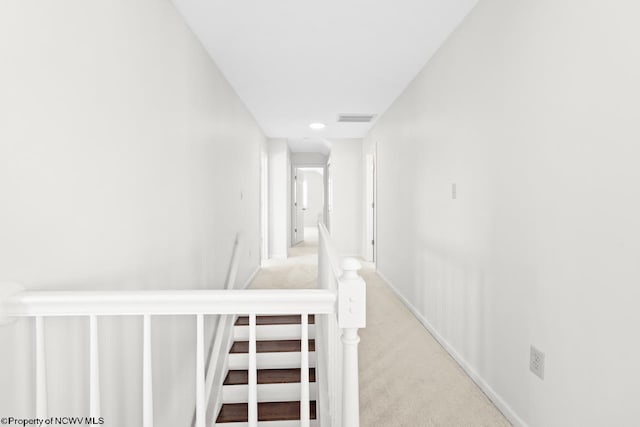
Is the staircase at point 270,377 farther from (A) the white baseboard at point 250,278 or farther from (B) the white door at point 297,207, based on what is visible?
→ (B) the white door at point 297,207

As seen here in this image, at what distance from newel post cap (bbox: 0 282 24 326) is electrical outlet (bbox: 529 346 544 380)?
2091 millimetres

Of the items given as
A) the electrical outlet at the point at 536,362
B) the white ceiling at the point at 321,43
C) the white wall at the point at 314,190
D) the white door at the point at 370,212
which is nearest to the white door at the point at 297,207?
the white door at the point at 370,212

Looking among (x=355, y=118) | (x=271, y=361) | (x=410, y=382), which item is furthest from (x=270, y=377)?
(x=355, y=118)

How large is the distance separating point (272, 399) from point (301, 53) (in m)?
3.06

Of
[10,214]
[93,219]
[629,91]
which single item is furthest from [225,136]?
[629,91]

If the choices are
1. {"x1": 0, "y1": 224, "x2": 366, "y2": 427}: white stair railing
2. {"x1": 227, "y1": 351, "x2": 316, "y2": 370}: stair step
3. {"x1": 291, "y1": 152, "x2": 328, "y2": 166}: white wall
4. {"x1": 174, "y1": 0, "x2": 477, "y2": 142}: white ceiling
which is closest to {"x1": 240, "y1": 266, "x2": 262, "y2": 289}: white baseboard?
{"x1": 227, "y1": 351, "x2": 316, "y2": 370}: stair step

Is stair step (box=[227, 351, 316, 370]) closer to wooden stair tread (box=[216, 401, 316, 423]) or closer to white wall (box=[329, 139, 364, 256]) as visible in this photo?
wooden stair tread (box=[216, 401, 316, 423])

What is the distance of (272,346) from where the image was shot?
3.39 metres

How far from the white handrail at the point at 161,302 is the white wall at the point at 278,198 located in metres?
6.14

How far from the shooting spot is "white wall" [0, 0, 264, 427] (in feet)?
3.34

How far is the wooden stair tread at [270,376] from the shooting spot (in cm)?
308

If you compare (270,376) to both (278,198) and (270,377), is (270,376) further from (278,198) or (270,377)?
(278,198)

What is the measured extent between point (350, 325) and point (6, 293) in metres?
0.92

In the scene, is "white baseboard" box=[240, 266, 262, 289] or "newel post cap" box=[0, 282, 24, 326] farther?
"white baseboard" box=[240, 266, 262, 289]
